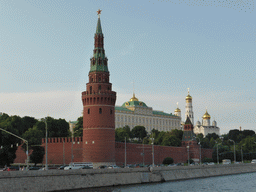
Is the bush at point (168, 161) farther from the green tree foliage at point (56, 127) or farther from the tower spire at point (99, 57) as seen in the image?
the tower spire at point (99, 57)

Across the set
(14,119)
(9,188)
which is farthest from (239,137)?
(9,188)

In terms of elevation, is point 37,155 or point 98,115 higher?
point 98,115

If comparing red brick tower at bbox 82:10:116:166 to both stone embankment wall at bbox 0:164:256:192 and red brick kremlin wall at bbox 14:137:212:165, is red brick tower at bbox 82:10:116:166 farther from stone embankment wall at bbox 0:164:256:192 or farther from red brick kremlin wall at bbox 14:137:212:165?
stone embankment wall at bbox 0:164:256:192

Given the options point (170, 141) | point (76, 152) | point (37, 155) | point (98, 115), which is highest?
point (98, 115)

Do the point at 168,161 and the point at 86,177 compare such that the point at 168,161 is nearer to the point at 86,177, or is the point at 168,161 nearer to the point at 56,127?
the point at 56,127

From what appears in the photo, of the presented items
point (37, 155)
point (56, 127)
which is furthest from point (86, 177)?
point (56, 127)

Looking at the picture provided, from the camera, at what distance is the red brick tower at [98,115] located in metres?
76.3

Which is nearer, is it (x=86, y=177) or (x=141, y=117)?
(x=86, y=177)

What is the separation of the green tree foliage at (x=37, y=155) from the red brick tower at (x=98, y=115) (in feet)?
29.7

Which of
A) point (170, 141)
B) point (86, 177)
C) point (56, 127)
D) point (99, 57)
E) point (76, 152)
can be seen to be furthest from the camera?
point (170, 141)

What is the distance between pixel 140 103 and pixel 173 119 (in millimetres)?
21851

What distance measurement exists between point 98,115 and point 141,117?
10542cm

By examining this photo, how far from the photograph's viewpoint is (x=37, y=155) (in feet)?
259

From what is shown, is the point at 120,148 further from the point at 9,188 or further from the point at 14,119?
the point at 9,188
